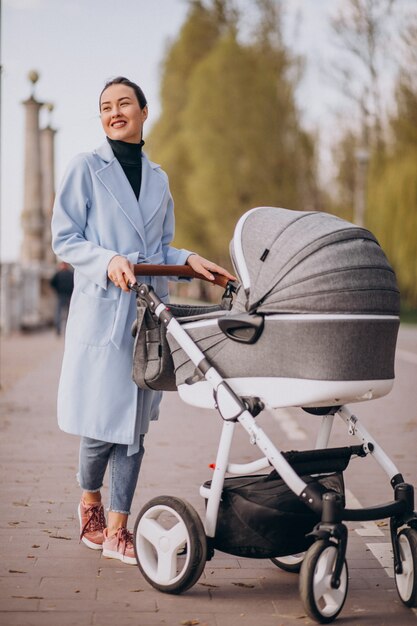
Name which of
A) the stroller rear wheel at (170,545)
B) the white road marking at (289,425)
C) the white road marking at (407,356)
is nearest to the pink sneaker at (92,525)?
the stroller rear wheel at (170,545)

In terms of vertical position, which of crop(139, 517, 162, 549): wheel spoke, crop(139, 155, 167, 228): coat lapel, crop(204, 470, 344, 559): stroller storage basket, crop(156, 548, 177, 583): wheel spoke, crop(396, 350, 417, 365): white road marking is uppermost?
crop(139, 155, 167, 228): coat lapel

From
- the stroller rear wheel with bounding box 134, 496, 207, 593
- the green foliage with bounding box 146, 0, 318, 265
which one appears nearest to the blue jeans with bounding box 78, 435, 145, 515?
the stroller rear wheel with bounding box 134, 496, 207, 593

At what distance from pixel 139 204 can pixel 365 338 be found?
→ 144 centimetres

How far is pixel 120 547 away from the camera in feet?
17.6

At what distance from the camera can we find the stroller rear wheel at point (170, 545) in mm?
4688

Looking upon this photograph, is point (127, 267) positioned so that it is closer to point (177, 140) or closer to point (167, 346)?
point (167, 346)

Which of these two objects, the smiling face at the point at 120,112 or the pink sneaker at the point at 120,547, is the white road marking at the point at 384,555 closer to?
the pink sneaker at the point at 120,547

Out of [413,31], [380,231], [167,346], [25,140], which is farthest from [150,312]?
[413,31]

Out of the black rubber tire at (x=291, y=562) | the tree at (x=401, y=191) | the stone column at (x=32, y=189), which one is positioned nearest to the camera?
the black rubber tire at (x=291, y=562)

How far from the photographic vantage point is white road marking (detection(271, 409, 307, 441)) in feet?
32.4

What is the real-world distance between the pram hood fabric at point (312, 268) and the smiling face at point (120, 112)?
3.20ft

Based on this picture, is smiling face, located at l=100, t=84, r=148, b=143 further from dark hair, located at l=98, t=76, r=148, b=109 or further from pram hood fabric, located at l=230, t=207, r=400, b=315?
pram hood fabric, located at l=230, t=207, r=400, b=315

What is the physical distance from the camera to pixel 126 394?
529cm

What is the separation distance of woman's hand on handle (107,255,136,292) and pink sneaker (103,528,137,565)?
1163 mm
